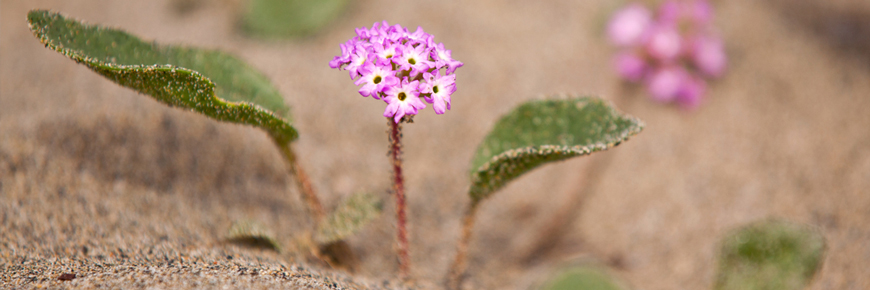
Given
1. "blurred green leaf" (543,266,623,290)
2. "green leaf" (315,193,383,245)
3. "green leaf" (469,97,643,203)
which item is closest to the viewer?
"green leaf" (469,97,643,203)

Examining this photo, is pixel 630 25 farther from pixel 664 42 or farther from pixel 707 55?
pixel 707 55

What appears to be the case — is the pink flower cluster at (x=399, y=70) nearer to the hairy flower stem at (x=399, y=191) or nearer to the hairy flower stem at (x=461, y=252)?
the hairy flower stem at (x=399, y=191)

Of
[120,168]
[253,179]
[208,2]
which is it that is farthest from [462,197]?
[208,2]

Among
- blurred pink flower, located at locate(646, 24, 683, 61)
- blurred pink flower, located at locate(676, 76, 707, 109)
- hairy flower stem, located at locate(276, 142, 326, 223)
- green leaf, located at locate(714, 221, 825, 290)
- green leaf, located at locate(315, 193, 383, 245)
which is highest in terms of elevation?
blurred pink flower, located at locate(646, 24, 683, 61)

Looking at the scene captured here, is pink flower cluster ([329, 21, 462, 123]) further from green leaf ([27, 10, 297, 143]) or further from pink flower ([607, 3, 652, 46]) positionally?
pink flower ([607, 3, 652, 46])

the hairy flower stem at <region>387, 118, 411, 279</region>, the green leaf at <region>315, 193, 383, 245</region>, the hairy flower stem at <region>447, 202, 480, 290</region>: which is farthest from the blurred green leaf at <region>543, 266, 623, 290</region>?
the green leaf at <region>315, 193, 383, 245</region>

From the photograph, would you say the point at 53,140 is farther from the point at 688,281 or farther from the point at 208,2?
the point at 688,281
